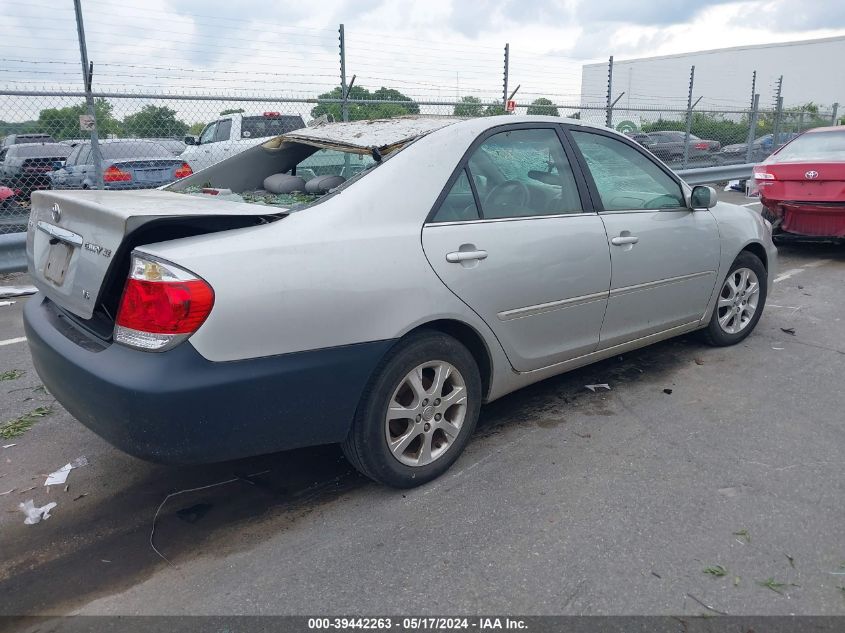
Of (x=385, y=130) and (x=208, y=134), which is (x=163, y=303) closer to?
(x=385, y=130)

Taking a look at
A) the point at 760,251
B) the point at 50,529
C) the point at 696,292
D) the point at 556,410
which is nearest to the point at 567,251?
the point at 556,410

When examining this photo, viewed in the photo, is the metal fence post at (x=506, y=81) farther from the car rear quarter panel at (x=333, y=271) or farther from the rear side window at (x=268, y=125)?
the car rear quarter panel at (x=333, y=271)

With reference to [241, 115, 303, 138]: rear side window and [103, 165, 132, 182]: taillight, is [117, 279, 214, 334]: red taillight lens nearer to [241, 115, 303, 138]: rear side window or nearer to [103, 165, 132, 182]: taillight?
[103, 165, 132, 182]: taillight

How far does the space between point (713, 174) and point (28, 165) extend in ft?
38.6

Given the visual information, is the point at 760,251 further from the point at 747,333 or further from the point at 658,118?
the point at 658,118

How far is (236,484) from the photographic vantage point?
319cm

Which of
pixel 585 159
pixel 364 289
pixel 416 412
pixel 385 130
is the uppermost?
pixel 385 130

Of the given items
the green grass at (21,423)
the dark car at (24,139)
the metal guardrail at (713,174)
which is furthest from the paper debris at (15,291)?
the metal guardrail at (713,174)

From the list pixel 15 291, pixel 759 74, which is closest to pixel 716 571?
pixel 15 291

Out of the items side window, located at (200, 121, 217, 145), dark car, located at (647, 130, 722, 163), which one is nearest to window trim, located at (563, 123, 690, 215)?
side window, located at (200, 121, 217, 145)

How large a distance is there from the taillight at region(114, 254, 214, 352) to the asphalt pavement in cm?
88

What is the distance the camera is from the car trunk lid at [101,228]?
2557 mm

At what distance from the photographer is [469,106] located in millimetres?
11094

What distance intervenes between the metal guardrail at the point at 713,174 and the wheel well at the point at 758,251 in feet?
26.8
